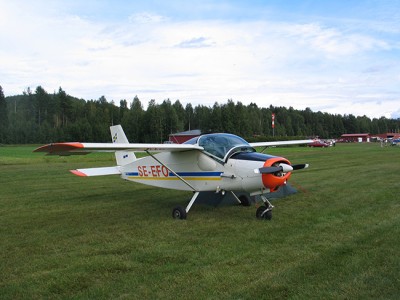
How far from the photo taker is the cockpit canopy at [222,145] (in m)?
8.91

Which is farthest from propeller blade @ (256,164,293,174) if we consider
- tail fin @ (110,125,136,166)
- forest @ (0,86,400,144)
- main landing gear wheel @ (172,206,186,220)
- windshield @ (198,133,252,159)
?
forest @ (0,86,400,144)

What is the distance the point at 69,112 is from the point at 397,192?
119 meters

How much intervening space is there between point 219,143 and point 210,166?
612mm

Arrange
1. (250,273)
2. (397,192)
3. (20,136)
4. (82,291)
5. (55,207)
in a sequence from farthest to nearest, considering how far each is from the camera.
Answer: (20,136)
(397,192)
(55,207)
(250,273)
(82,291)

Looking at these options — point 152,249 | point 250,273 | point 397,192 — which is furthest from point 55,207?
point 397,192

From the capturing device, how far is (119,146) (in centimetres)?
808

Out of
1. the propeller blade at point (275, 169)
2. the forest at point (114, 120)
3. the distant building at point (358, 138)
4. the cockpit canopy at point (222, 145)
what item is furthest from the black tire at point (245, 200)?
the distant building at point (358, 138)

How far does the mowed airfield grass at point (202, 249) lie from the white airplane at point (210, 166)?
71 cm

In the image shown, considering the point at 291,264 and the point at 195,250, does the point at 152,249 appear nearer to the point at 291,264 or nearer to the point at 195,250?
the point at 195,250

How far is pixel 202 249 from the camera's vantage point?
6293 mm

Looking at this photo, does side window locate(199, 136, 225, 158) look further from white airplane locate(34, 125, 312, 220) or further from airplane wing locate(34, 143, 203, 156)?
airplane wing locate(34, 143, 203, 156)

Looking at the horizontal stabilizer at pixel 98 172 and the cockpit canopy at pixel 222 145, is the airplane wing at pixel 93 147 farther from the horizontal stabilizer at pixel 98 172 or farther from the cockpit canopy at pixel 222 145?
the horizontal stabilizer at pixel 98 172

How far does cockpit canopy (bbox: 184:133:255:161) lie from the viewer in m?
8.91

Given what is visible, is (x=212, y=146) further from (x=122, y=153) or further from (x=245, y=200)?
(x=122, y=153)
